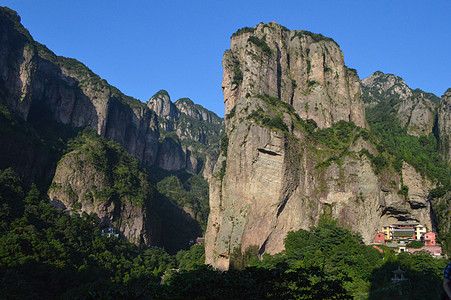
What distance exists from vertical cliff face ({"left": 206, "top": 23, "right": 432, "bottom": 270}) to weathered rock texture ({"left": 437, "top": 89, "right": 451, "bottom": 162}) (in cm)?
2105

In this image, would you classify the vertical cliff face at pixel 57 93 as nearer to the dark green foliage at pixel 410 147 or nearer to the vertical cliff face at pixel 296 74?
the vertical cliff face at pixel 296 74

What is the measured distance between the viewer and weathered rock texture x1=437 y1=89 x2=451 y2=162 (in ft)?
237

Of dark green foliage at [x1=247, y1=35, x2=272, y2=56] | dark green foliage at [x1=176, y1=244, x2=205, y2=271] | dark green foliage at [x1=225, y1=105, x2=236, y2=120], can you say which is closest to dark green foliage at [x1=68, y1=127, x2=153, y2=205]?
dark green foliage at [x1=176, y1=244, x2=205, y2=271]

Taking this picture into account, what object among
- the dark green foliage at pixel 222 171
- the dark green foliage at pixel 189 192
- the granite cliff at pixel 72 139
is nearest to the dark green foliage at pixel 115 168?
the granite cliff at pixel 72 139

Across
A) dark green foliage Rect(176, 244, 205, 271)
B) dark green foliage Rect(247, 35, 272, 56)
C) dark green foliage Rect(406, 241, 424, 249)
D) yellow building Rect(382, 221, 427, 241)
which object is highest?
dark green foliage Rect(247, 35, 272, 56)

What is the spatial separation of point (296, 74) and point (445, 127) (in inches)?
1219

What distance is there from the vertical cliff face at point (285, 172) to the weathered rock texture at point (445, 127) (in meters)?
21.1

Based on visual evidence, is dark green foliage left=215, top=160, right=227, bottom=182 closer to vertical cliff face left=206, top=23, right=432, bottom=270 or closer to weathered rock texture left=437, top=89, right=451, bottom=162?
vertical cliff face left=206, top=23, right=432, bottom=270

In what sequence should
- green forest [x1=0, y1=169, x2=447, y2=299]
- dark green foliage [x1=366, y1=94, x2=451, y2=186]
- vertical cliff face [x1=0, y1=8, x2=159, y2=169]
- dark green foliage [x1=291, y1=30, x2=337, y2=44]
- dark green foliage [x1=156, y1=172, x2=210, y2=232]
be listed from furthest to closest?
dark green foliage [x1=156, y1=172, x2=210, y2=232] → vertical cliff face [x1=0, y1=8, x2=159, y2=169] → dark green foliage [x1=291, y1=30, x2=337, y2=44] → dark green foliage [x1=366, y1=94, x2=451, y2=186] → green forest [x1=0, y1=169, x2=447, y2=299]

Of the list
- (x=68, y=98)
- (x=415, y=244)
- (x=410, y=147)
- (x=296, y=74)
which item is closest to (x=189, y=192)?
(x=68, y=98)

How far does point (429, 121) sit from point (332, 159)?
128ft

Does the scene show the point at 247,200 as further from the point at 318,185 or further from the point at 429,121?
the point at 429,121

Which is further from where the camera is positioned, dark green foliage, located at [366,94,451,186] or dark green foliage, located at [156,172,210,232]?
dark green foliage, located at [156,172,210,232]

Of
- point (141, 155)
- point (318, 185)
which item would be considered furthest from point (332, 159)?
point (141, 155)
